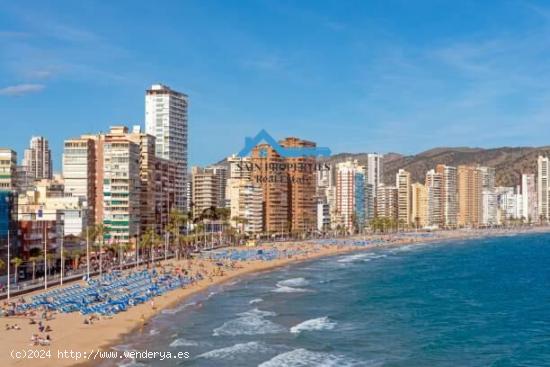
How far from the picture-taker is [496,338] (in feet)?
174

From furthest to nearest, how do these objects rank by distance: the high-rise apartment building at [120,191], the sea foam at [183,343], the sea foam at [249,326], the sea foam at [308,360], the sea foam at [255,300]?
the high-rise apartment building at [120,191] < the sea foam at [255,300] < the sea foam at [249,326] < the sea foam at [183,343] < the sea foam at [308,360]

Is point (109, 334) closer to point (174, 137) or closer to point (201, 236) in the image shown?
point (201, 236)

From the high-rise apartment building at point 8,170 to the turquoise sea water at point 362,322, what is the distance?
30126mm

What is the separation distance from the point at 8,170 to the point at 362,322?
53.4 m

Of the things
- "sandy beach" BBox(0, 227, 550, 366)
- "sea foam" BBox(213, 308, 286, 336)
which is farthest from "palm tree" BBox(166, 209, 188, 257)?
"sea foam" BBox(213, 308, 286, 336)

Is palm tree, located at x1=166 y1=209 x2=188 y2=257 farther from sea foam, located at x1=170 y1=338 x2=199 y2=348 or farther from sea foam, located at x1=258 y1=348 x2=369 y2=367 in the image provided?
sea foam, located at x1=258 y1=348 x2=369 y2=367

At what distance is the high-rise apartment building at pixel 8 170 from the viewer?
296ft

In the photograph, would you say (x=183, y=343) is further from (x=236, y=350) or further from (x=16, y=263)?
(x=16, y=263)

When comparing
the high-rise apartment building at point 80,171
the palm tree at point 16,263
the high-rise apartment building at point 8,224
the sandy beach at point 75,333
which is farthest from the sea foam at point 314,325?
the high-rise apartment building at point 80,171

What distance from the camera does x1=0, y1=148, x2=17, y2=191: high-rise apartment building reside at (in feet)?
296

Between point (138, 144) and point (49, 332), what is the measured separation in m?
87.8

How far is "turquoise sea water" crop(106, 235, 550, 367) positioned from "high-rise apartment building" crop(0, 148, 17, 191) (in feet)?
98.8

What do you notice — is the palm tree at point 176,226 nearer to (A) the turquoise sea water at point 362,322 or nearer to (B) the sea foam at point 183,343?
(A) the turquoise sea water at point 362,322

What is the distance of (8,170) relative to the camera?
9094 centimetres
